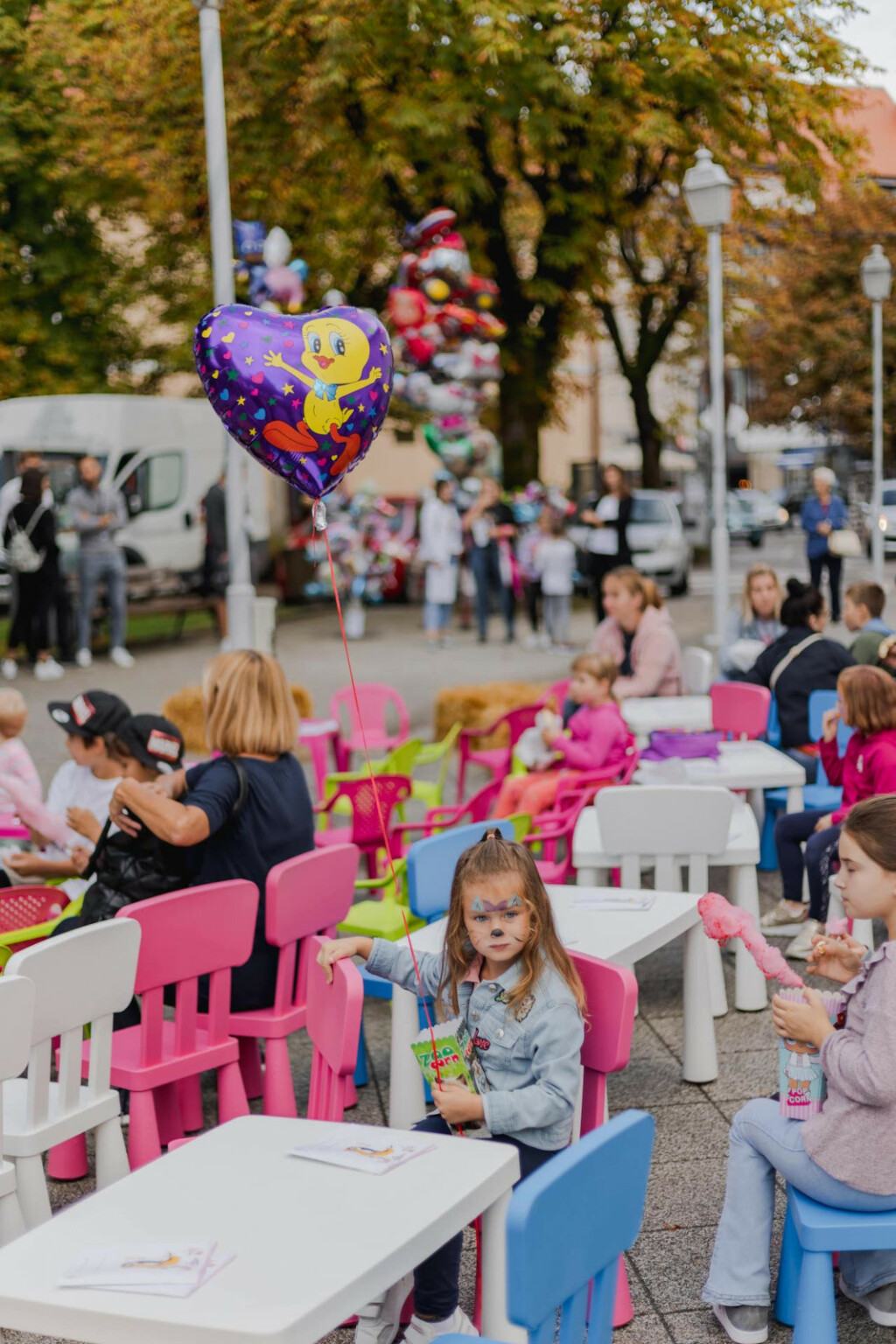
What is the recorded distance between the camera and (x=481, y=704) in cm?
1023

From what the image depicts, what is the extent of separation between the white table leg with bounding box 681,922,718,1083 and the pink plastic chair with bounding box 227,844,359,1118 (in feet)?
3.61

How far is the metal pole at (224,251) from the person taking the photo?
27.4ft

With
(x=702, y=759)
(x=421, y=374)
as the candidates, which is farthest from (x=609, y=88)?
(x=702, y=759)

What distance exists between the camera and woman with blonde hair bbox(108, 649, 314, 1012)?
440cm

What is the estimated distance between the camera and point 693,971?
4.74 m

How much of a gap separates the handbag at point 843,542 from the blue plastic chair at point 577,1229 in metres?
13.4

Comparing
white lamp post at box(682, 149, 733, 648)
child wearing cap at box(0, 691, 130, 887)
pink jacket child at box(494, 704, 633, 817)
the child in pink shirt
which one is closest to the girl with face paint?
child wearing cap at box(0, 691, 130, 887)

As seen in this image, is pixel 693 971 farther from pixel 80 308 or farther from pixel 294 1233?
pixel 80 308

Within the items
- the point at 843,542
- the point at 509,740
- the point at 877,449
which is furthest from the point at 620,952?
the point at 877,449

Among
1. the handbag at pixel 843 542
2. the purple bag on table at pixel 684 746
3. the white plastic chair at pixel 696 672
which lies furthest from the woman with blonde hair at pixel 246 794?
the handbag at pixel 843 542

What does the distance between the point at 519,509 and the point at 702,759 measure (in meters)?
10.4

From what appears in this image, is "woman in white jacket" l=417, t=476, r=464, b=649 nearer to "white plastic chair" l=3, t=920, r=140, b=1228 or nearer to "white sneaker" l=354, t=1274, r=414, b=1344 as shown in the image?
"white plastic chair" l=3, t=920, r=140, b=1228

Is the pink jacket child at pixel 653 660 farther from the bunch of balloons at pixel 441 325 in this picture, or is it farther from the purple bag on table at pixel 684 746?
the bunch of balloons at pixel 441 325

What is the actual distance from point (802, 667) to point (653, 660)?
3.10 feet
